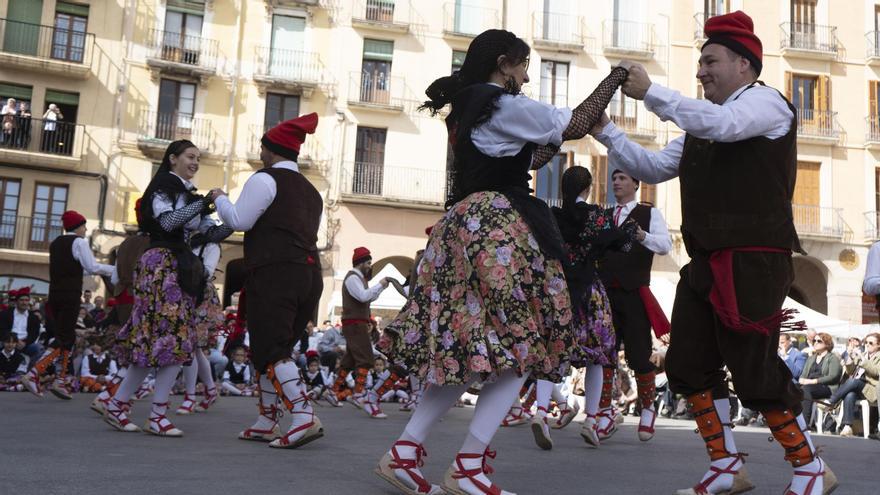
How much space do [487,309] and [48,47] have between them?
28.1 meters

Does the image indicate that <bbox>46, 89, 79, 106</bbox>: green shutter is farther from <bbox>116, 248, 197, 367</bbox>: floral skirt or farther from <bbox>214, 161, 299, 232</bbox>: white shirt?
<bbox>214, 161, 299, 232</bbox>: white shirt

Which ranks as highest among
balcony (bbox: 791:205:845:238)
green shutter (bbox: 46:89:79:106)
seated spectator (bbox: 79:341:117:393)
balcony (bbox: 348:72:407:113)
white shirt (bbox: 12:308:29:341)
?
balcony (bbox: 348:72:407:113)

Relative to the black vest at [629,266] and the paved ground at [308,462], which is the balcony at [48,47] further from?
the black vest at [629,266]

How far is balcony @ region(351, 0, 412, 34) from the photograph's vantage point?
30.2 m

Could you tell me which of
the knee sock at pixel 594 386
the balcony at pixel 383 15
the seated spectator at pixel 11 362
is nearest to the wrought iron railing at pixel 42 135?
the balcony at pixel 383 15

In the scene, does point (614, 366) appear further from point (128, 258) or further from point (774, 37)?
point (774, 37)

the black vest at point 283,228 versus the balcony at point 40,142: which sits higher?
the balcony at point 40,142

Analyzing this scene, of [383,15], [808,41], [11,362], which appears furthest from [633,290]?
[808,41]

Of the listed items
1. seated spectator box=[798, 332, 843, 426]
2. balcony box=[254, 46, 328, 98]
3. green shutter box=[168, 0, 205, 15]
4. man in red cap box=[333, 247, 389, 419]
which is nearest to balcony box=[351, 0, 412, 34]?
balcony box=[254, 46, 328, 98]

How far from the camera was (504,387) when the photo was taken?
12.7 ft

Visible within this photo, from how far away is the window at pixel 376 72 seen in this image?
3023 centimetres

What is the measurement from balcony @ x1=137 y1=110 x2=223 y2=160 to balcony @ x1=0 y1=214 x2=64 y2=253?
3921 mm

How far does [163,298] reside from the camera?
251 inches

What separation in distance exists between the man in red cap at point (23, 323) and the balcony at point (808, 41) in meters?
26.8
